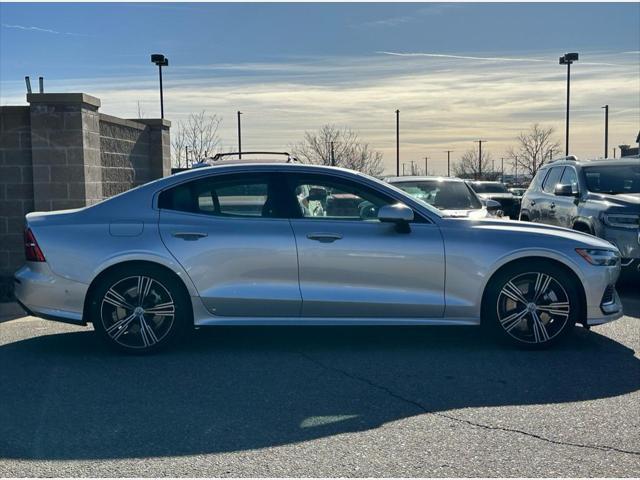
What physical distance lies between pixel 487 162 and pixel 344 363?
2694 inches

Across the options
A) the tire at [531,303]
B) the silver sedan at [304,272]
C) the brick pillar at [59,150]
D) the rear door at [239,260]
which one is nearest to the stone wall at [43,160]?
the brick pillar at [59,150]

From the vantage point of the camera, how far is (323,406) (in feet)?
15.6

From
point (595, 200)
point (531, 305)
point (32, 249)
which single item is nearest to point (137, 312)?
point (32, 249)

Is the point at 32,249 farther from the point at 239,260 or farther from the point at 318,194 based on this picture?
the point at 318,194

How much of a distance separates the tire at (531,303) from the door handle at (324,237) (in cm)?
139

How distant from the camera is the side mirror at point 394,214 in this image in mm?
5832

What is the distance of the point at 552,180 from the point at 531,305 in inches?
226

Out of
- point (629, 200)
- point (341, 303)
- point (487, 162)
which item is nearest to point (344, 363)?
point (341, 303)

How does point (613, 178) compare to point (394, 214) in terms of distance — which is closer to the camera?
point (394, 214)

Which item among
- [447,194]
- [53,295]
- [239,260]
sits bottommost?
[53,295]

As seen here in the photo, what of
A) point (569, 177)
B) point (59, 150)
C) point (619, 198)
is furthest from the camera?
point (569, 177)

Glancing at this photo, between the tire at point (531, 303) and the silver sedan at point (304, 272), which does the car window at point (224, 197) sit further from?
the tire at point (531, 303)

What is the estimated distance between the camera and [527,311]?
601 centimetres

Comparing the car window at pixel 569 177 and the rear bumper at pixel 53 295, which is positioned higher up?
the car window at pixel 569 177
